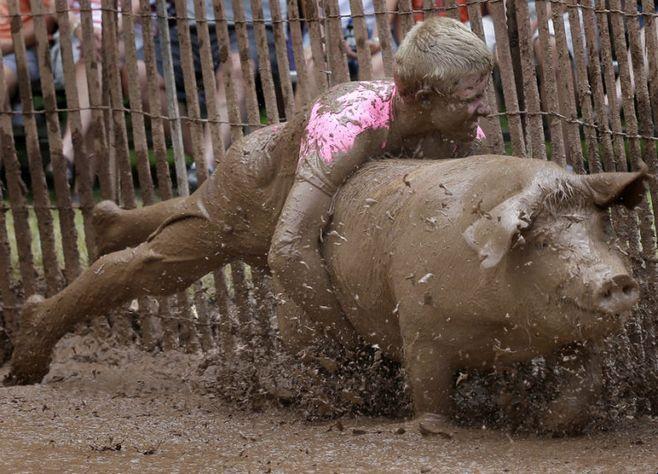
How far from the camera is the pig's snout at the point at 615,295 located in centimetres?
402

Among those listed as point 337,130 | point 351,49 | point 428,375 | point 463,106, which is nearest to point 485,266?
point 428,375

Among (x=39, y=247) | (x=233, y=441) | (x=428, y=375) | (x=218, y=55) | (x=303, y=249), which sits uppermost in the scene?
(x=218, y=55)

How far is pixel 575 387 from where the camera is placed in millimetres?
4520

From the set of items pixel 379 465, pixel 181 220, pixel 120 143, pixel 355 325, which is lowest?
pixel 379 465

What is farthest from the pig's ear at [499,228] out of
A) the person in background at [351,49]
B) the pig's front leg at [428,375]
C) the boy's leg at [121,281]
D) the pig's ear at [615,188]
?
the person in background at [351,49]

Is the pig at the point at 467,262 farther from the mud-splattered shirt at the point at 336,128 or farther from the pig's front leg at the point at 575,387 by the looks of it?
the mud-splattered shirt at the point at 336,128

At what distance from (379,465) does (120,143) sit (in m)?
2.75

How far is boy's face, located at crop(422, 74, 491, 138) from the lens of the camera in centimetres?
473

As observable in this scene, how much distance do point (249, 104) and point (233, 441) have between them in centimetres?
194

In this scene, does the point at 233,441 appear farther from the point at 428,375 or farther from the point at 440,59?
the point at 440,59

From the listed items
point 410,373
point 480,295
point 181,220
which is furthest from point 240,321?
point 480,295

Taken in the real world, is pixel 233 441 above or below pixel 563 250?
below

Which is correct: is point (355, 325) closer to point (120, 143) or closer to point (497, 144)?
point (497, 144)

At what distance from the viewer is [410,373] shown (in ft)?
15.1
